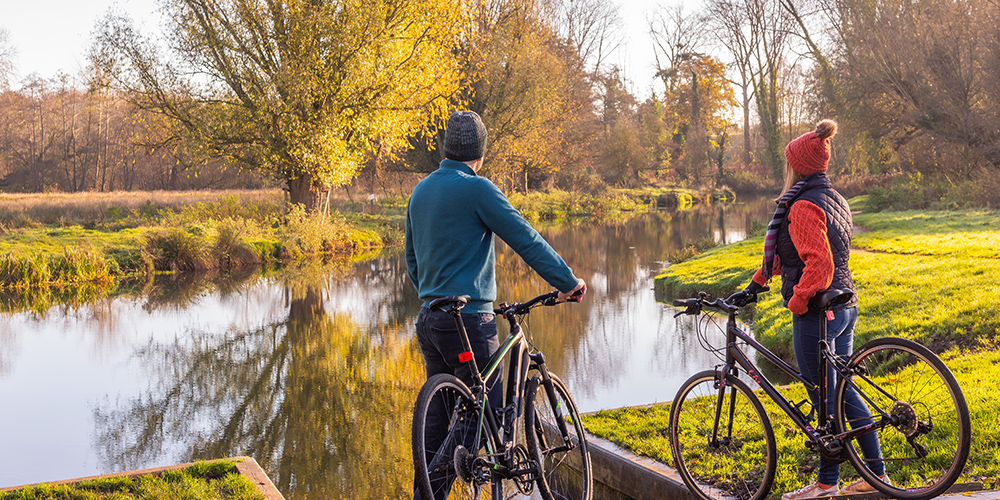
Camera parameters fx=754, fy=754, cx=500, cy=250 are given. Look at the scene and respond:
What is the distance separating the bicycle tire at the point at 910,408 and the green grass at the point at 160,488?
11.2 feet

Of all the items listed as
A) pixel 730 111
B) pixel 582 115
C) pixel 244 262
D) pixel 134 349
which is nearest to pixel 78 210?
pixel 244 262

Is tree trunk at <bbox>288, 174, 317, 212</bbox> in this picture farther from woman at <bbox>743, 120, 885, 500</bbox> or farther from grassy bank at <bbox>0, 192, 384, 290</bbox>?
woman at <bbox>743, 120, 885, 500</bbox>

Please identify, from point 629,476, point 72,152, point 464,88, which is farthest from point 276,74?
point 72,152

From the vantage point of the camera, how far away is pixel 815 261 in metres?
3.80

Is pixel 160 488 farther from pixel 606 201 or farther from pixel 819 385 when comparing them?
pixel 606 201

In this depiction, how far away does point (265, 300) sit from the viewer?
1498 cm

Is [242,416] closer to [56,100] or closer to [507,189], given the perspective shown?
[507,189]

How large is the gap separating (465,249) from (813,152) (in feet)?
6.31

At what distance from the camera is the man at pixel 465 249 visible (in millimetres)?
3645

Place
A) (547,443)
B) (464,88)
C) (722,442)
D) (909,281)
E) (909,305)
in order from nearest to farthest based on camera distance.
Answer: (547,443) → (722,442) → (909,305) → (909,281) → (464,88)

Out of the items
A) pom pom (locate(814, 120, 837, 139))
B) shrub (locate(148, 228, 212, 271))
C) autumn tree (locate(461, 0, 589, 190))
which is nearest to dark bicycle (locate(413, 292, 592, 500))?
pom pom (locate(814, 120, 837, 139))

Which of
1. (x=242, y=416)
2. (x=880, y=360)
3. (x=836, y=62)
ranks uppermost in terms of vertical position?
(x=836, y=62)

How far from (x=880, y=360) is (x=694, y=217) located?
118 ft

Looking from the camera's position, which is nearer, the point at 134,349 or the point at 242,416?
the point at 242,416
